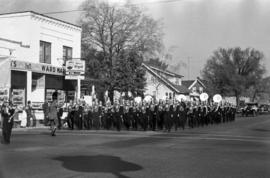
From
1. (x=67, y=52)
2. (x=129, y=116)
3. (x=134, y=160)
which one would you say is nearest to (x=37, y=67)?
(x=67, y=52)

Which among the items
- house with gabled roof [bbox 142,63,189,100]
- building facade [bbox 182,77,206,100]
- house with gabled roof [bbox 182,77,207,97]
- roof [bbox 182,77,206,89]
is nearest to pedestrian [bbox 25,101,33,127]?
house with gabled roof [bbox 142,63,189,100]

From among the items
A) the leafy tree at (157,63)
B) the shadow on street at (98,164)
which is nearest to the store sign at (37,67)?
the leafy tree at (157,63)

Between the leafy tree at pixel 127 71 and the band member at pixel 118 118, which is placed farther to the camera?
the leafy tree at pixel 127 71

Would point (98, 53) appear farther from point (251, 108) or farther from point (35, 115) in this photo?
point (251, 108)

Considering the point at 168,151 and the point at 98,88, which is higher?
the point at 98,88

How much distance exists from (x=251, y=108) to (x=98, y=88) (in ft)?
82.8

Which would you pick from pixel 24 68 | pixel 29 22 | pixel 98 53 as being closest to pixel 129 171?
pixel 24 68

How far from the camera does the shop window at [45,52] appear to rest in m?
32.6

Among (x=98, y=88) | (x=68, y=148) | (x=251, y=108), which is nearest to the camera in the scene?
(x=68, y=148)

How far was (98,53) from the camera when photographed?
4506 cm

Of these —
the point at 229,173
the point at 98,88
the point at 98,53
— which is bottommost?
the point at 229,173

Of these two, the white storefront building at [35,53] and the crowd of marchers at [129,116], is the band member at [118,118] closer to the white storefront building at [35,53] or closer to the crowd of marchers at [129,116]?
the crowd of marchers at [129,116]

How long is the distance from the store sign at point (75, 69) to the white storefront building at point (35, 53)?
0.95 m

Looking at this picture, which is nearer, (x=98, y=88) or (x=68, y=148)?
(x=68, y=148)
